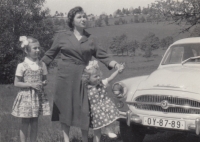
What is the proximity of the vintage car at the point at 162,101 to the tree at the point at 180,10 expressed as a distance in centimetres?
1468

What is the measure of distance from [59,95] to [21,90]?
0.47 m

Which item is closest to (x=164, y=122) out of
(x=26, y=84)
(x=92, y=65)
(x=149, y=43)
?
(x=92, y=65)

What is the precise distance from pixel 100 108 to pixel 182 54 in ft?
7.76

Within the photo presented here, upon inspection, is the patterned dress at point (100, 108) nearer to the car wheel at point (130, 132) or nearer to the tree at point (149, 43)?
the car wheel at point (130, 132)

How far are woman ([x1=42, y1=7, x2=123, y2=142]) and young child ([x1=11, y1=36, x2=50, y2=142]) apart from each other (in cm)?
16

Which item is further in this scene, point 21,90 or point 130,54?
point 130,54

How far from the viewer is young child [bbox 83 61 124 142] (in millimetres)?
4082

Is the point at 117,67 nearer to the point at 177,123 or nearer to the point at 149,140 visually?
the point at 177,123

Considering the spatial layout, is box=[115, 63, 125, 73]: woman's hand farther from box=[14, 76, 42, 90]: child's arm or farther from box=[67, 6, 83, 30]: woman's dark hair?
box=[14, 76, 42, 90]: child's arm

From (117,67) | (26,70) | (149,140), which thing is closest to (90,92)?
(117,67)

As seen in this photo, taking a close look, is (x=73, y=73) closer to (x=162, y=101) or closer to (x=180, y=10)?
(x=162, y=101)

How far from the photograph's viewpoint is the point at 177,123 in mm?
4293

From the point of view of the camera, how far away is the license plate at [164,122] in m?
4.27

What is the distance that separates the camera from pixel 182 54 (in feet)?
19.2
